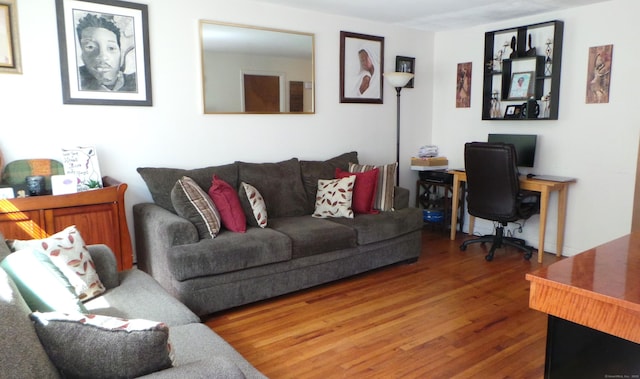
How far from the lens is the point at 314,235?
127 inches

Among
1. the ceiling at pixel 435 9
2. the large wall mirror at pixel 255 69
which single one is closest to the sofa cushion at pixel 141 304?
the large wall mirror at pixel 255 69

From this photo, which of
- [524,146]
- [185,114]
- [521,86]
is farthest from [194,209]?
[521,86]

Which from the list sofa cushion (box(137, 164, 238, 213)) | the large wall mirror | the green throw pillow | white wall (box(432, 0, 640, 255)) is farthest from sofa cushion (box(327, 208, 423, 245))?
the green throw pillow

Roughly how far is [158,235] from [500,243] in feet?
9.91

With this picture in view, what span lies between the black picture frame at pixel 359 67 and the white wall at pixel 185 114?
66 mm

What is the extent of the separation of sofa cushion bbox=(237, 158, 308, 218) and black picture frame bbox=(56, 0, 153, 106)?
934 millimetres

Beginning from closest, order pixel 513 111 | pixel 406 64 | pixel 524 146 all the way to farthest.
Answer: pixel 524 146, pixel 513 111, pixel 406 64

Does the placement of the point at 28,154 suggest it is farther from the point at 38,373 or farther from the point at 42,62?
the point at 38,373

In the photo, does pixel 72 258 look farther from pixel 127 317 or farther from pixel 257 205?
pixel 257 205

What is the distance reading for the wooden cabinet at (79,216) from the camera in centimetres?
261

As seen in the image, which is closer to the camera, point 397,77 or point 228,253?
point 228,253

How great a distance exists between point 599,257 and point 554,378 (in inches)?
18.1

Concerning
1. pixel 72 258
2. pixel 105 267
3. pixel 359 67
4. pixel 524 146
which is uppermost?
pixel 359 67

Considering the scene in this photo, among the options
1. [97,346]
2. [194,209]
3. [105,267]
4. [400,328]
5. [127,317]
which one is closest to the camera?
[97,346]
